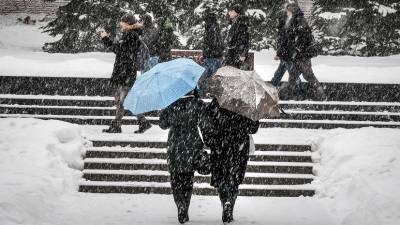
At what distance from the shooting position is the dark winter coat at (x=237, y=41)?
404 inches

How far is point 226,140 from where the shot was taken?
21.1 feet

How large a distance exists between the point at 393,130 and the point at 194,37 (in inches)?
395

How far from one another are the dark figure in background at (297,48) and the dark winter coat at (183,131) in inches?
199

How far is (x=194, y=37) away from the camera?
727 inches

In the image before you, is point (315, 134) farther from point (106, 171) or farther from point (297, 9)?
point (106, 171)

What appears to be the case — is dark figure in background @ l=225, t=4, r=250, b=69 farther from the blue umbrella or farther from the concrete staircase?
the blue umbrella

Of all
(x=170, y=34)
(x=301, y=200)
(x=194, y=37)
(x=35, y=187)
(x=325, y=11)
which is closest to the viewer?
(x=35, y=187)

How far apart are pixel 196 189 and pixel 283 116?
2.93m

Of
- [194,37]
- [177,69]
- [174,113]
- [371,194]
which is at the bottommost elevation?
[194,37]

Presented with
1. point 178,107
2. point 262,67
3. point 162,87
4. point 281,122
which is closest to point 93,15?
point 262,67

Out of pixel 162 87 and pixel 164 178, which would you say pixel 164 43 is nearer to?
pixel 164 178

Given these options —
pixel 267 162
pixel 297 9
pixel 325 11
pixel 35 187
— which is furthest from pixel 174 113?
pixel 325 11

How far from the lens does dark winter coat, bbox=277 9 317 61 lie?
10930 mm

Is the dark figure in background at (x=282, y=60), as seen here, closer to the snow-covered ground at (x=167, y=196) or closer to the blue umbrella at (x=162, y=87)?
the snow-covered ground at (x=167, y=196)
